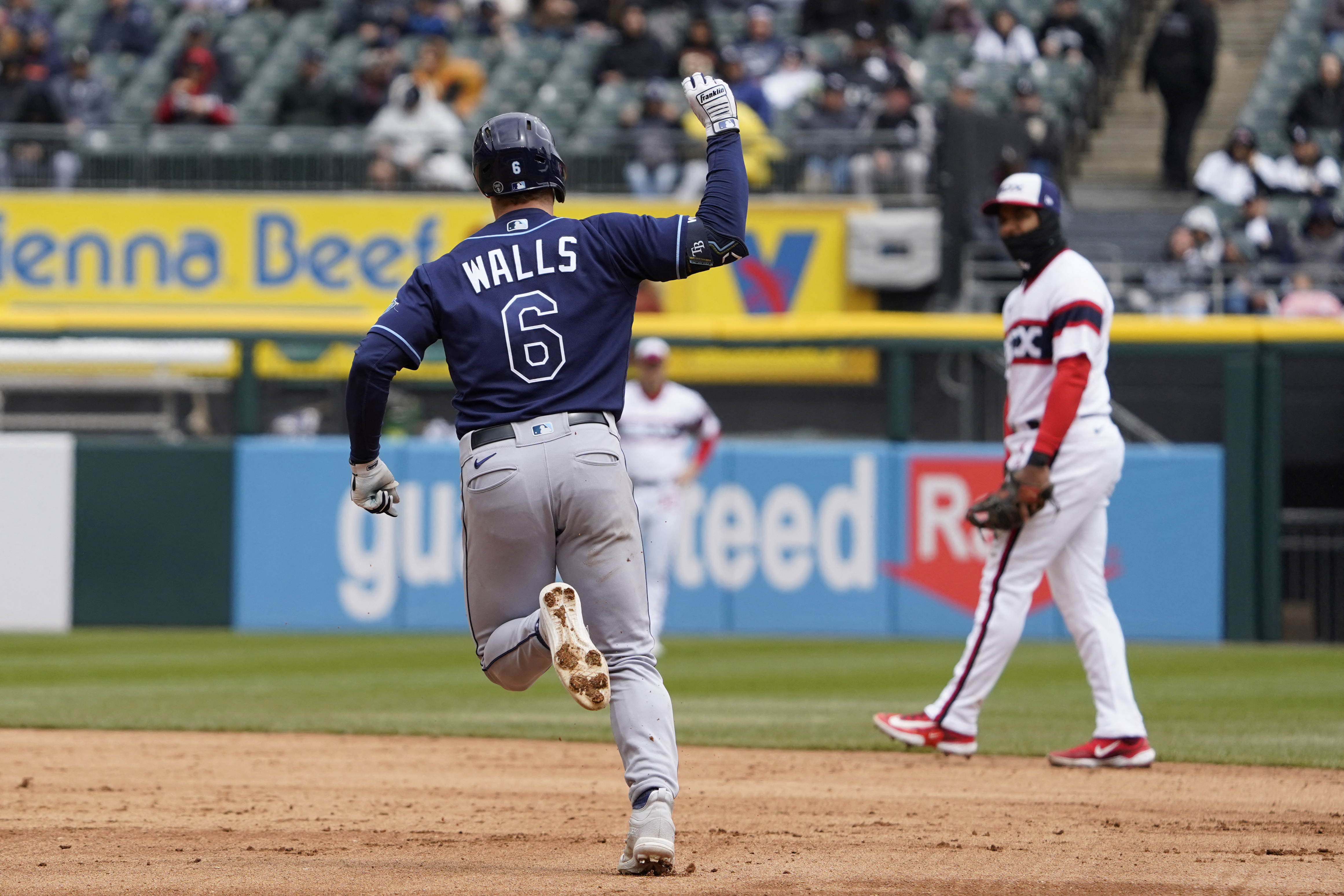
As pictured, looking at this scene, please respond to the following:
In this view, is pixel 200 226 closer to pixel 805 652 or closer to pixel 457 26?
pixel 457 26

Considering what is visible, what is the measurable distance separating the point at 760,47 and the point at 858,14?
1153 mm


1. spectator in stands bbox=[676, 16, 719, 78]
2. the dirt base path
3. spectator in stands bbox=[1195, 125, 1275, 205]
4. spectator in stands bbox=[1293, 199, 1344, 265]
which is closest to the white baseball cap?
the dirt base path

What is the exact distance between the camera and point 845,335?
551 inches

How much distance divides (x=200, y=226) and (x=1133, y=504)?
850 cm

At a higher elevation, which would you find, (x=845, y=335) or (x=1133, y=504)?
(x=845, y=335)

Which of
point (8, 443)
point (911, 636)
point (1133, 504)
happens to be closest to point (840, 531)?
point (911, 636)

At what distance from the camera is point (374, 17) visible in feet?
66.4

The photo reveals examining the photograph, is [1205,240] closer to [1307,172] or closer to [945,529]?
[1307,172]

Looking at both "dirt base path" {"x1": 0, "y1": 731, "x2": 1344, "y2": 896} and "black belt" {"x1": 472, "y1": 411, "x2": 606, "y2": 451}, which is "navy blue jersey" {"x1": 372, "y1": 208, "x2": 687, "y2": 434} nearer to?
"black belt" {"x1": 472, "y1": 411, "x2": 606, "y2": 451}

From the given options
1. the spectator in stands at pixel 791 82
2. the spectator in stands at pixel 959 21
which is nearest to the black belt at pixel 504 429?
the spectator in stands at pixel 791 82

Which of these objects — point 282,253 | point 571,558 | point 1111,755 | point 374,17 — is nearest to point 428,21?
point 374,17

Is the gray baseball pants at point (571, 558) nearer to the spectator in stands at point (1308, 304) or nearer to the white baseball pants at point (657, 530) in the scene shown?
the white baseball pants at point (657, 530)

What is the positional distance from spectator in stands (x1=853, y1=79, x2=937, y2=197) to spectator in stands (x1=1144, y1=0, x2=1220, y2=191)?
2903mm

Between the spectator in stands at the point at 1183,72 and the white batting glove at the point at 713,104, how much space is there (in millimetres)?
13890
